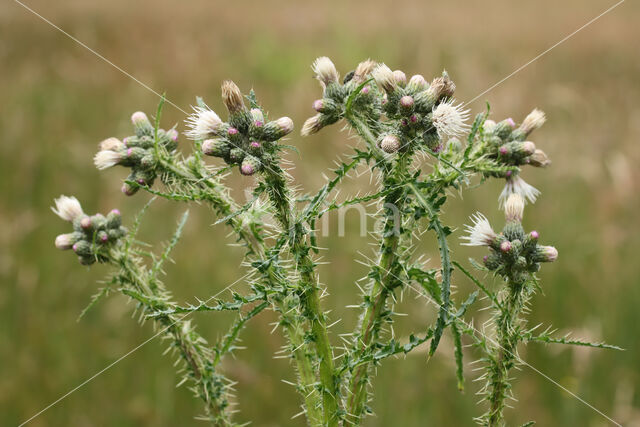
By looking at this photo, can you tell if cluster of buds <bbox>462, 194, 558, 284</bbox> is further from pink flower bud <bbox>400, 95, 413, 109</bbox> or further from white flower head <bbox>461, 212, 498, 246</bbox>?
pink flower bud <bbox>400, 95, 413, 109</bbox>

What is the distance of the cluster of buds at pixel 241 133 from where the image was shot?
1.81 meters

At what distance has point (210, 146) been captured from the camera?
186 centimetres

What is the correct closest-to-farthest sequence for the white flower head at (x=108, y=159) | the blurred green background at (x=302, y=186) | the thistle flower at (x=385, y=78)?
the thistle flower at (x=385, y=78) → the white flower head at (x=108, y=159) → the blurred green background at (x=302, y=186)

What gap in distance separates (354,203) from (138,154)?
0.90m

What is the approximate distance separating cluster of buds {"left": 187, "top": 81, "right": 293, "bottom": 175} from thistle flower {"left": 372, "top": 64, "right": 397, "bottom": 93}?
1.07 feet

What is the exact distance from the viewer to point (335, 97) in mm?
2000

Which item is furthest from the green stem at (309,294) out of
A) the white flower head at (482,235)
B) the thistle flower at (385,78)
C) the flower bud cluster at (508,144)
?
the flower bud cluster at (508,144)

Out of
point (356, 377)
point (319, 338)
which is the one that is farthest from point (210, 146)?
point (356, 377)

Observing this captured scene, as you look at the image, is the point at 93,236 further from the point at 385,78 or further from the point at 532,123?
the point at 532,123

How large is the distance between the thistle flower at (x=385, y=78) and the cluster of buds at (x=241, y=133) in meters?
0.33

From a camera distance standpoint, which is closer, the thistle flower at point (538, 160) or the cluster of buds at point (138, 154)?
the cluster of buds at point (138, 154)

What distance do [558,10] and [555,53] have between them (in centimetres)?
358

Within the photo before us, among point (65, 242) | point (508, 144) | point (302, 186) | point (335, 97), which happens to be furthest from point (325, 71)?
point (302, 186)

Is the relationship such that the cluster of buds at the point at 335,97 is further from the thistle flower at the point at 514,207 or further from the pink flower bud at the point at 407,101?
the thistle flower at the point at 514,207
